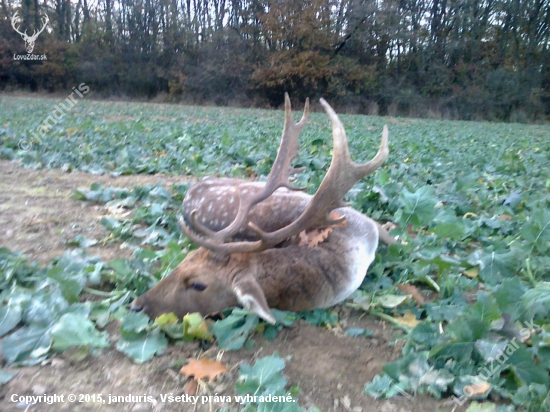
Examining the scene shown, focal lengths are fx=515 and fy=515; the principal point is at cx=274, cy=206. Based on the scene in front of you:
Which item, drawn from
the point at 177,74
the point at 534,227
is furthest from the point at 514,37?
the point at 534,227

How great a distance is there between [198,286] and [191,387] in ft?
2.52

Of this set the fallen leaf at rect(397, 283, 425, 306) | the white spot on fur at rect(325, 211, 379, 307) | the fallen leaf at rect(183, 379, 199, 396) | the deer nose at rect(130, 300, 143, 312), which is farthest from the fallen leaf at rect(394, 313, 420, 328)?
the deer nose at rect(130, 300, 143, 312)

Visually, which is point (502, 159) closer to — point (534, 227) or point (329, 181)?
point (534, 227)

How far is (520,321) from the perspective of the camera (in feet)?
9.29

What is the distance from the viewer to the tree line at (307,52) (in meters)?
31.0

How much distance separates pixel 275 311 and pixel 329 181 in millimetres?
899

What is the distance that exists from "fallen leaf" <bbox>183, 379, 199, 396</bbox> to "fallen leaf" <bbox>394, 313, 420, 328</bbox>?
1.33 metres

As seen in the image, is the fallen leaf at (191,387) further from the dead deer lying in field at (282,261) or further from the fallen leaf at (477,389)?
the fallen leaf at (477,389)

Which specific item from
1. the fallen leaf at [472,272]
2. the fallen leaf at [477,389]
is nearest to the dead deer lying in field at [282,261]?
the fallen leaf at [472,272]

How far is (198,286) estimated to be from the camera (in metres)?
3.10

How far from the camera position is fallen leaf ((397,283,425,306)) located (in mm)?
3408

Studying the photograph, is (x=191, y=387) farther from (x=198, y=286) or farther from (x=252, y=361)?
(x=198, y=286)

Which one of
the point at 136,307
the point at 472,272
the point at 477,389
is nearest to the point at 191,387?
the point at 136,307

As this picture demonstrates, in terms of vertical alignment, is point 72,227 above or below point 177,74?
below
